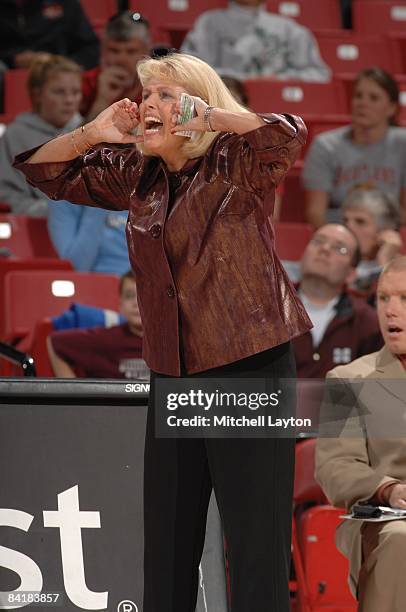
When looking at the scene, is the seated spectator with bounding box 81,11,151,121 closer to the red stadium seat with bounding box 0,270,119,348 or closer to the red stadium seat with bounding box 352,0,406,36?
the red stadium seat with bounding box 0,270,119,348

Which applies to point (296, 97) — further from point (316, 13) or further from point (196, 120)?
point (196, 120)

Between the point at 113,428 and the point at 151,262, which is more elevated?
the point at 151,262

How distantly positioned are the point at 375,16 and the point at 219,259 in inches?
239

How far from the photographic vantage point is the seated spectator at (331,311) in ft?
14.4

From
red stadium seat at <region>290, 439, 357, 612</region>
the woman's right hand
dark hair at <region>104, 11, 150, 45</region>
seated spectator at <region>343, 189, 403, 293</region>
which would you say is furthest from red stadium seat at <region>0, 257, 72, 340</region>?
the woman's right hand

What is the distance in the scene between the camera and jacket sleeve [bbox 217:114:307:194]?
2.03m

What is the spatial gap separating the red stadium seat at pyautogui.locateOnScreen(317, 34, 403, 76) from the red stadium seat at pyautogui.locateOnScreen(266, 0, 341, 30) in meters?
0.27

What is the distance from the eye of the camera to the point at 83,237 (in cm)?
506

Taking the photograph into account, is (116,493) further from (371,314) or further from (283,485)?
(371,314)

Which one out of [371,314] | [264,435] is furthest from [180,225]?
[371,314]

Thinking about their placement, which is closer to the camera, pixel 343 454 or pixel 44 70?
pixel 343 454

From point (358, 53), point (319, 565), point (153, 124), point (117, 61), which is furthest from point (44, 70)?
point (153, 124)

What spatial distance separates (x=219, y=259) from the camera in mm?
2076

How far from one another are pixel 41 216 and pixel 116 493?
2945mm
